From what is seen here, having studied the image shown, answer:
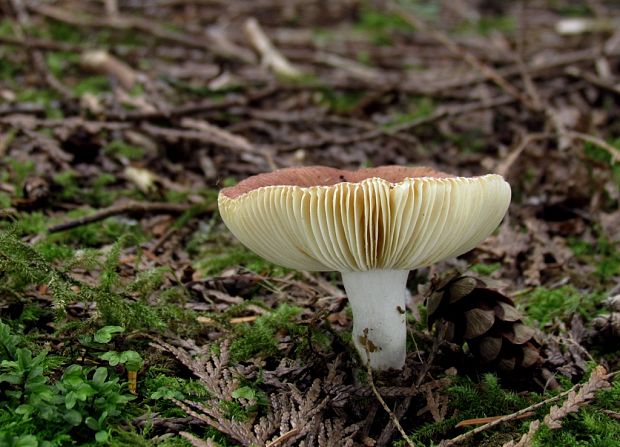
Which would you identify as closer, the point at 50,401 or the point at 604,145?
the point at 50,401

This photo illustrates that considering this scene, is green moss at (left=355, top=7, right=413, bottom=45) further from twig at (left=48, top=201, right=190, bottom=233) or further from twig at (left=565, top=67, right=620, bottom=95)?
twig at (left=48, top=201, right=190, bottom=233)

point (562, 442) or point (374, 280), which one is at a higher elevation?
point (374, 280)

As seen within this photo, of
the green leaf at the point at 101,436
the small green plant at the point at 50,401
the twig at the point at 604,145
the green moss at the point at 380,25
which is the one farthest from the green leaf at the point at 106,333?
the green moss at the point at 380,25

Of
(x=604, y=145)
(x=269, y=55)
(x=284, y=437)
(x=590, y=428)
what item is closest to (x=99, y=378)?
(x=284, y=437)

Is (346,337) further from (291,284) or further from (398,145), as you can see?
(398,145)

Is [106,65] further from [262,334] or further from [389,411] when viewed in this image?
[389,411]

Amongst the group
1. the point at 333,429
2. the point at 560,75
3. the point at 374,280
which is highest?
the point at 560,75

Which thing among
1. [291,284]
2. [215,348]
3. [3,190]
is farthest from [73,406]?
[3,190]
